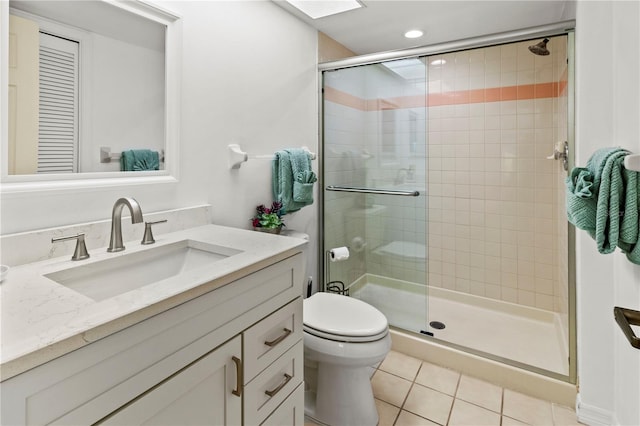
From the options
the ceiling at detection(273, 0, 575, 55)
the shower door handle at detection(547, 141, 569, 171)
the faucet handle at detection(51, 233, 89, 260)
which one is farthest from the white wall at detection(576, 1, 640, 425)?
the faucet handle at detection(51, 233, 89, 260)

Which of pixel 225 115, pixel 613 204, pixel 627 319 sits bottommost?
pixel 627 319

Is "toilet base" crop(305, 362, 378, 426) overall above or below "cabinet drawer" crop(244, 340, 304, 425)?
below

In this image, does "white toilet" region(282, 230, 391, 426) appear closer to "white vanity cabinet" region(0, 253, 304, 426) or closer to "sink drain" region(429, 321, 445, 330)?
"white vanity cabinet" region(0, 253, 304, 426)

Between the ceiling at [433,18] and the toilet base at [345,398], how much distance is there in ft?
6.61

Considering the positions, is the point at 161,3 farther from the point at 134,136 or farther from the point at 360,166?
the point at 360,166

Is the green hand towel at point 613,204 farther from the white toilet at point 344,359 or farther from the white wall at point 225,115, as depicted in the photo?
the white wall at point 225,115

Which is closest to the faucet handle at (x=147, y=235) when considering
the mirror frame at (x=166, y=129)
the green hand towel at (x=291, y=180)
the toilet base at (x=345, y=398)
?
the mirror frame at (x=166, y=129)

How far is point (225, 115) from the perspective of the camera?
169 centimetres

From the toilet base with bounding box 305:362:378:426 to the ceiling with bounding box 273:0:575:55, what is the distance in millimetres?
2016

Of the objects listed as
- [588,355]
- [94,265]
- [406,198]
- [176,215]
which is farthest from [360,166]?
[94,265]

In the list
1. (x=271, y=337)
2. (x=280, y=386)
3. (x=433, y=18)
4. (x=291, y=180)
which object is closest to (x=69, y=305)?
(x=271, y=337)

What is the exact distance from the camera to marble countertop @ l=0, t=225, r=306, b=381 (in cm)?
57

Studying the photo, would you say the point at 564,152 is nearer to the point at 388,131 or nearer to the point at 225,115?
the point at 388,131

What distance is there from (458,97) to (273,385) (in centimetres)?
251
